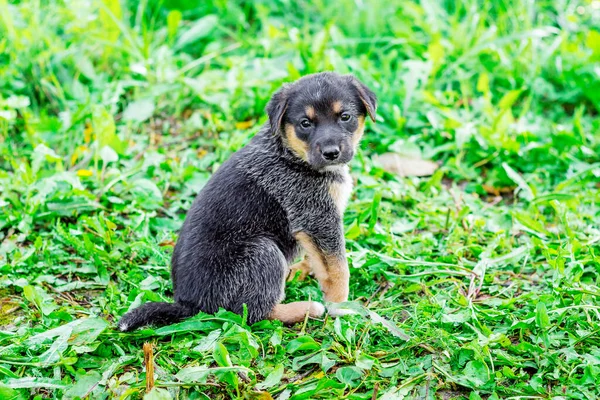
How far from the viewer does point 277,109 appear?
4.96 m

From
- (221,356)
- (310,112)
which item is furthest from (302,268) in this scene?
(221,356)

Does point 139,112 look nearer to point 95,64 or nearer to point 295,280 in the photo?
point 95,64

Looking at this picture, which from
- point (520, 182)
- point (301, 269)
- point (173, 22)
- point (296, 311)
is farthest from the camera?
point (173, 22)

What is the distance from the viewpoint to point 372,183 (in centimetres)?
630

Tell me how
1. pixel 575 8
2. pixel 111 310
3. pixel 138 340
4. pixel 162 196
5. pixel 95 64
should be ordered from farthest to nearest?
1. pixel 575 8
2. pixel 95 64
3. pixel 162 196
4. pixel 111 310
5. pixel 138 340

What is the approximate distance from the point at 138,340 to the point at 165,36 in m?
4.81

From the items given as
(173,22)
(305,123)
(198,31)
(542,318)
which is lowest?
(542,318)

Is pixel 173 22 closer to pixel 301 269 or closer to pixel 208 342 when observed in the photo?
pixel 301 269

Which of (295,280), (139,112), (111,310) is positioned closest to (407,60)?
(139,112)

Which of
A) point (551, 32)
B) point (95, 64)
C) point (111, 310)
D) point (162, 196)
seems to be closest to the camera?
point (111, 310)

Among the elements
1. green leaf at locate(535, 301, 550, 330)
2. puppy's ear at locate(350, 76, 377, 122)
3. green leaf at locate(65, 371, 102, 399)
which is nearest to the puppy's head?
puppy's ear at locate(350, 76, 377, 122)

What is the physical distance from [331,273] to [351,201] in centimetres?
148

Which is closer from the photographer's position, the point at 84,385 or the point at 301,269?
the point at 84,385

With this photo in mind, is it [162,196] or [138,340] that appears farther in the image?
[162,196]
